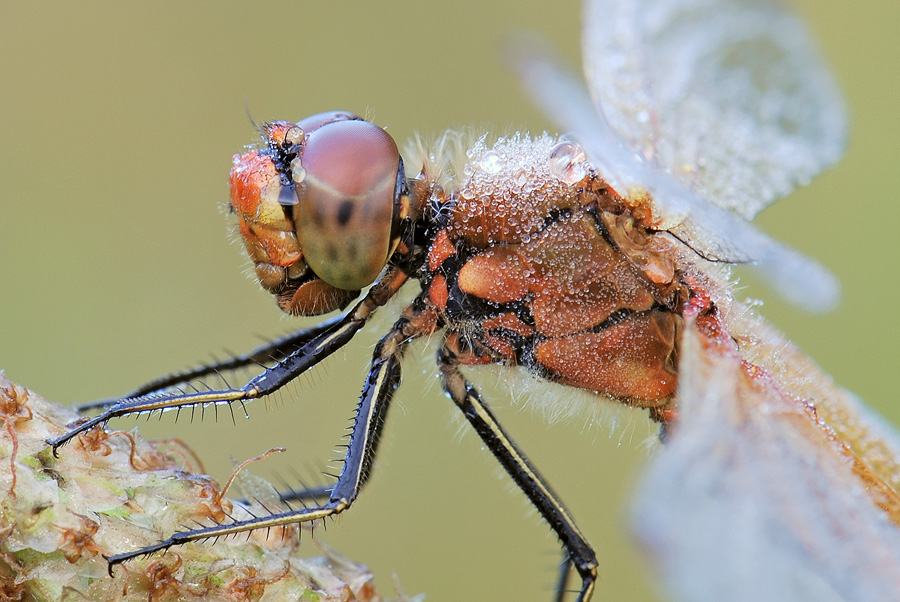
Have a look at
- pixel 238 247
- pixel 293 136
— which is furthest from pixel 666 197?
pixel 238 247

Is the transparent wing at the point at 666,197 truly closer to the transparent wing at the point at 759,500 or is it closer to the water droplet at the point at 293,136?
the transparent wing at the point at 759,500

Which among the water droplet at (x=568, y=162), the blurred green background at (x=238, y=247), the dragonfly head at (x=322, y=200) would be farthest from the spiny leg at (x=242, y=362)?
the blurred green background at (x=238, y=247)

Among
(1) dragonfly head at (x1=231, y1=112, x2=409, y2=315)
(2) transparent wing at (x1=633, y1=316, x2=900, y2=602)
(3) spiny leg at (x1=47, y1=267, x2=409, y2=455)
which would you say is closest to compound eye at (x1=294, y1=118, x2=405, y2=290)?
(1) dragonfly head at (x1=231, y1=112, x2=409, y2=315)

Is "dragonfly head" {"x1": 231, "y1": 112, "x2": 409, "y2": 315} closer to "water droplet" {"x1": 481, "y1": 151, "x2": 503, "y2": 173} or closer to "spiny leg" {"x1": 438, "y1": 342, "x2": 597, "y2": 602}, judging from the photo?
"water droplet" {"x1": 481, "y1": 151, "x2": 503, "y2": 173}

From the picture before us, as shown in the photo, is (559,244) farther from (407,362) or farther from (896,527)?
(896,527)

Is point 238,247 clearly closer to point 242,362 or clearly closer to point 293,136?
point 242,362
